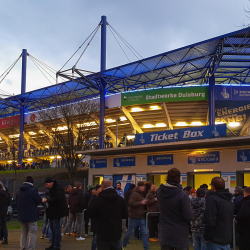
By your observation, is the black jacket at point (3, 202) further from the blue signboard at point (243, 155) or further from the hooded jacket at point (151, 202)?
Answer: the blue signboard at point (243, 155)

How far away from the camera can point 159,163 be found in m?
18.6

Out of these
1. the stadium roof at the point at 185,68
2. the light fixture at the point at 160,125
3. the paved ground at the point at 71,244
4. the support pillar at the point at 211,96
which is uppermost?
the stadium roof at the point at 185,68

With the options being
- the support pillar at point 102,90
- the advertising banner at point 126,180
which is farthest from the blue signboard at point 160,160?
the support pillar at point 102,90

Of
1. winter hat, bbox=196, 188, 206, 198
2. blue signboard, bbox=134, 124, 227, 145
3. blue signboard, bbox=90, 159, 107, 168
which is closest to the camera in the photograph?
winter hat, bbox=196, 188, 206, 198

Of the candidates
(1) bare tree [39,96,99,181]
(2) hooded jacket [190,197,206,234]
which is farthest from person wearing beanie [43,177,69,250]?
(1) bare tree [39,96,99,181]

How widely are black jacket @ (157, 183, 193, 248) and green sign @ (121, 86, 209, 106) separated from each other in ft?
87.1

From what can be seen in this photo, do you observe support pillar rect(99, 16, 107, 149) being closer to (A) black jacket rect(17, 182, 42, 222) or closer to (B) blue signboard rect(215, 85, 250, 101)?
(B) blue signboard rect(215, 85, 250, 101)

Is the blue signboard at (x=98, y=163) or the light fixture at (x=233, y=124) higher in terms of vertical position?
the light fixture at (x=233, y=124)

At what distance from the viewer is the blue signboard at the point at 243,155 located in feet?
50.5

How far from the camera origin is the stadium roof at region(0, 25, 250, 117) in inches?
978

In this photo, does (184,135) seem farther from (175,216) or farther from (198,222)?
(175,216)

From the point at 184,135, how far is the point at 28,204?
1099 cm

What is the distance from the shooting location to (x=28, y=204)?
299 inches

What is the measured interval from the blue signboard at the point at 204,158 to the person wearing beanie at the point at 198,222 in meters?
10.1
